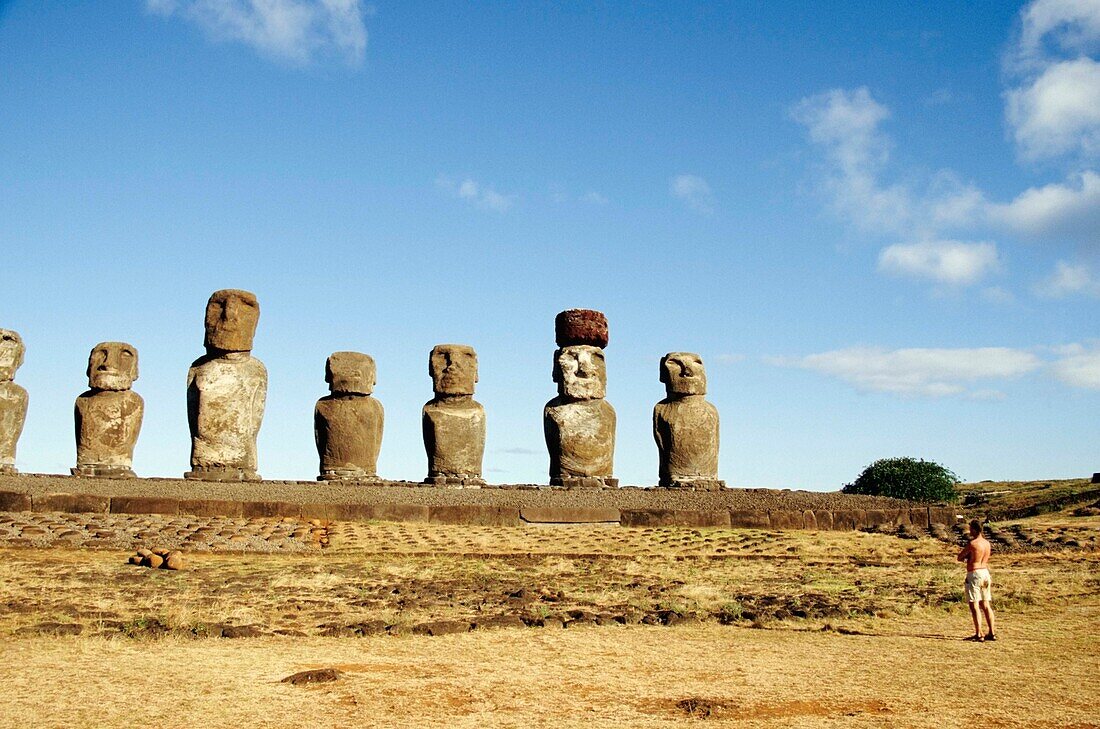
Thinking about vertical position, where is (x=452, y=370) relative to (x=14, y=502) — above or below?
above

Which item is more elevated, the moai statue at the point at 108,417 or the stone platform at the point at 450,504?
the moai statue at the point at 108,417

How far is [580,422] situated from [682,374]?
2.10 metres

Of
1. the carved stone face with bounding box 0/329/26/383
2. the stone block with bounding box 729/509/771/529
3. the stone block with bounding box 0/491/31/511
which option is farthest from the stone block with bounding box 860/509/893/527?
the carved stone face with bounding box 0/329/26/383

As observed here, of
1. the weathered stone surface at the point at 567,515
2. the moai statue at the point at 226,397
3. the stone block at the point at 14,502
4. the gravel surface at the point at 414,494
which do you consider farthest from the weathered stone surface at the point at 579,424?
the stone block at the point at 14,502

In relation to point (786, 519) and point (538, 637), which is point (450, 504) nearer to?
point (786, 519)

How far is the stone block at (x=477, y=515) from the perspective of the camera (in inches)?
597

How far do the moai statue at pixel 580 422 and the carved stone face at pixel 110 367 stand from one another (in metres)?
7.25

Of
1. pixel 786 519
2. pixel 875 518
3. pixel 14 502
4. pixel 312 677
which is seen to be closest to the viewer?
pixel 312 677

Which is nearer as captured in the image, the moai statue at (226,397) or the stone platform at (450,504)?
the stone platform at (450,504)

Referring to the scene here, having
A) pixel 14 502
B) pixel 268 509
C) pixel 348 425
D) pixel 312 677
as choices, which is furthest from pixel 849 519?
pixel 14 502

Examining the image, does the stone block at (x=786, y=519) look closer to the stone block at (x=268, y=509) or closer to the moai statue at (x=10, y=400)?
the stone block at (x=268, y=509)

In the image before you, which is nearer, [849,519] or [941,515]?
[849,519]

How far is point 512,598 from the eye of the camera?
10000 mm

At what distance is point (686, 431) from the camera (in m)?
18.1
